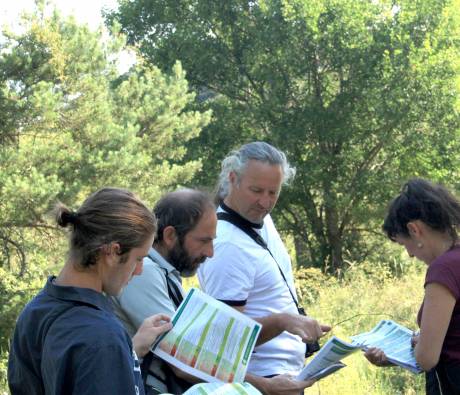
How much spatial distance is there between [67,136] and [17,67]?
142 cm

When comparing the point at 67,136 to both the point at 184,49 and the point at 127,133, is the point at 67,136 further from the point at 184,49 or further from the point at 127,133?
the point at 184,49

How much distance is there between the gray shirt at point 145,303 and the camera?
Result: 2.30 m

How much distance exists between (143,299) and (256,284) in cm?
82

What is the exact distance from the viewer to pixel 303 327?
2865 mm

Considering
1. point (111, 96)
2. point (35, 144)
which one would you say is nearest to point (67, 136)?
point (35, 144)

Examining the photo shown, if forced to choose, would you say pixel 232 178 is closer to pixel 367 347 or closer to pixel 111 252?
pixel 367 347

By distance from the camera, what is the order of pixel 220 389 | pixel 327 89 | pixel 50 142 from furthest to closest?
1. pixel 327 89
2. pixel 50 142
3. pixel 220 389

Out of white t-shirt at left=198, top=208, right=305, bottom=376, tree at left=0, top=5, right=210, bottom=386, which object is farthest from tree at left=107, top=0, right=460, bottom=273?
white t-shirt at left=198, top=208, right=305, bottom=376

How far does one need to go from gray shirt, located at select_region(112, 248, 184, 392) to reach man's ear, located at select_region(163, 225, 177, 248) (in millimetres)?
189

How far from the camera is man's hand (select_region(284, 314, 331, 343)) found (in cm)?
286

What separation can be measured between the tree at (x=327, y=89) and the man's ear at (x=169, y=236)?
662 inches

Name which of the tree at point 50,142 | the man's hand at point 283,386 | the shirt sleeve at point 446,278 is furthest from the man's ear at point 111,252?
the tree at point 50,142

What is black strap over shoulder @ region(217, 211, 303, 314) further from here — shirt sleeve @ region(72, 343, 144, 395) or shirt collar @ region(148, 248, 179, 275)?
shirt sleeve @ region(72, 343, 144, 395)

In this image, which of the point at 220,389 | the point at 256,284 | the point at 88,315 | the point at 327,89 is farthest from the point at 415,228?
the point at 327,89
